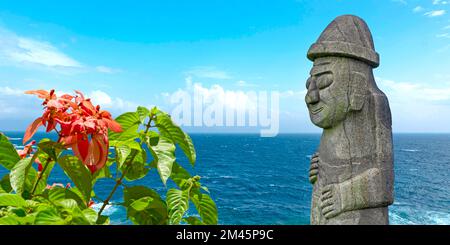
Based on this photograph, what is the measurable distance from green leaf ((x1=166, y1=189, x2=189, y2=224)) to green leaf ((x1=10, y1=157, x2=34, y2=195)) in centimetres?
73

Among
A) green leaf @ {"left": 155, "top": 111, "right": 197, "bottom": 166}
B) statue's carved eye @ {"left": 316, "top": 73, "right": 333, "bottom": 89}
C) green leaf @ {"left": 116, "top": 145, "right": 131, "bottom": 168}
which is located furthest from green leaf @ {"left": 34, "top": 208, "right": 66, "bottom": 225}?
statue's carved eye @ {"left": 316, "top": 73, "right": 333, "bottom": 89}

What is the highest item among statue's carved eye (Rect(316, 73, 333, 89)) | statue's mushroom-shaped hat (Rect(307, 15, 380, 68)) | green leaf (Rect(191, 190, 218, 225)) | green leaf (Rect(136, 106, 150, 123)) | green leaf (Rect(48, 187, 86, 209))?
statue's mushroom-shaped hat (Rect(307, 15, 380, 68))

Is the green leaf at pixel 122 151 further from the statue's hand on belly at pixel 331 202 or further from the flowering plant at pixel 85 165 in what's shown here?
the statue's hand on belly at pixel 331 202

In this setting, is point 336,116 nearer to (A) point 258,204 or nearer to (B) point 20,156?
(B) point 20,156

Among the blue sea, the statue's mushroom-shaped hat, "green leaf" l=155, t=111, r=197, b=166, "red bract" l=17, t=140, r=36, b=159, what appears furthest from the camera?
the blue sea

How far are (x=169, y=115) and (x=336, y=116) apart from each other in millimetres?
2307

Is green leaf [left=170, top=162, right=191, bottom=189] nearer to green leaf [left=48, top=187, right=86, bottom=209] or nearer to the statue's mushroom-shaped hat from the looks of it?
green leaf [left=48, top=187, right=86, bottom=209]

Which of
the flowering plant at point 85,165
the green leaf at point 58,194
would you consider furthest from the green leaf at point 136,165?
the green leaf at point 58,194

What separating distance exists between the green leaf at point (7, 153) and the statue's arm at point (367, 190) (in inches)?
121

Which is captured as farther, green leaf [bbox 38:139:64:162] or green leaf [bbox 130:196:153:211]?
green leaf [bbox 130:196:153:211]

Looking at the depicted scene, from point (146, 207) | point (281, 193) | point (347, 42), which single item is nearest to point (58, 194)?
point (146, 207)

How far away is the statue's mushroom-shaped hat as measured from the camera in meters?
3.71

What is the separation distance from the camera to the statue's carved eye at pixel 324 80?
149 inches

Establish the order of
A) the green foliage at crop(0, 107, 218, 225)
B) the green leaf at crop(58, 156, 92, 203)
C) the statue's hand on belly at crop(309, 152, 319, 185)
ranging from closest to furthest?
the green foliage at crop(0, 107, 218, 225) → the green leaf at crop(58, 156, 92, 203) → the statue's hand on belly at crop(309, 152, 319, 185)
